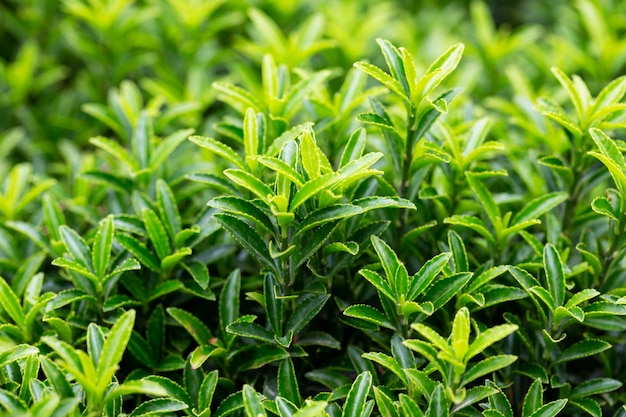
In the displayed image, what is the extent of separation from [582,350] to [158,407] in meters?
1.42

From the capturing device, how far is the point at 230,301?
2.46 meters

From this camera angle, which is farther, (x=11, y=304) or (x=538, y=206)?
(x=538, y=206)

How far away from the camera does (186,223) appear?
2855 mm

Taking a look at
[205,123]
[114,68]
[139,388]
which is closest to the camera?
[139,388]

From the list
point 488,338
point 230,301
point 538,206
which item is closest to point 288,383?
point 230,301

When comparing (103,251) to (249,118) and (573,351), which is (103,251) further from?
(573,351)

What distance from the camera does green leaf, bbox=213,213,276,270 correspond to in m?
2.27

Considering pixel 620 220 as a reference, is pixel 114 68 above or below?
above

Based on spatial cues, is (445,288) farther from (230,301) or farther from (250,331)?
(230,301)

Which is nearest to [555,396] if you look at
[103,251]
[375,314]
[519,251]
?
[519,251]

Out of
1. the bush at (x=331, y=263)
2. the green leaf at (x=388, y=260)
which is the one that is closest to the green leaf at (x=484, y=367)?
the bush at (x=331, y=263)

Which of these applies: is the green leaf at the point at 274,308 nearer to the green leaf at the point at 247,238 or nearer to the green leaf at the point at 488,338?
the green leaf at the point at 247,238

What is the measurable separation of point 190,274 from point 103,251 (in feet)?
1.19

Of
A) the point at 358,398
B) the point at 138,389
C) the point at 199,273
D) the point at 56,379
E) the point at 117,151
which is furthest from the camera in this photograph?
the point at 117,151
